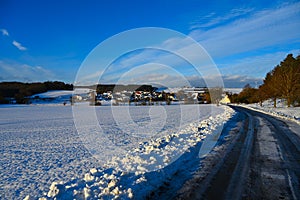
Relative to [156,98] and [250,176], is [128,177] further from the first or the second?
[156,98]

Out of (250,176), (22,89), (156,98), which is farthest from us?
(22,89)

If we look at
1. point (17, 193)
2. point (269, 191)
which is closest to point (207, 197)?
point (269, 191)

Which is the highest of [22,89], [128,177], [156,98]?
[22,89]

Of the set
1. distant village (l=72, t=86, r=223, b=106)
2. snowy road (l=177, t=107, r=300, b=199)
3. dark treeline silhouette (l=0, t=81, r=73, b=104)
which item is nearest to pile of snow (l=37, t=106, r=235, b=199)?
snowy road (l=177, t=107, r=300, b=199)

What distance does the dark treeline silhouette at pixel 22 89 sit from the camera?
83731mm

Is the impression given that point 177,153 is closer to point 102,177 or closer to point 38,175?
point 102,177

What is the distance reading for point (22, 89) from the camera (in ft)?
323

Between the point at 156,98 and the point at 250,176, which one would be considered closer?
the point at 250,176

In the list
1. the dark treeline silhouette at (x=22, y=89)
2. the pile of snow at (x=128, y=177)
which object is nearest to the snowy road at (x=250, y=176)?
the pile of snow at (x=128, y=177)

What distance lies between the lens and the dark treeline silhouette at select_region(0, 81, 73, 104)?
8373 centimetres

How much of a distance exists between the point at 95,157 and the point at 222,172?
14.3 feet

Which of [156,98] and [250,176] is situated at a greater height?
[156,98]

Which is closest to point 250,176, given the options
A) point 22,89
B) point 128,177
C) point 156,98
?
point 128,177

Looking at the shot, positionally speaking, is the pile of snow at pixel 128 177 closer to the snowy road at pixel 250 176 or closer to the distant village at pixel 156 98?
the snowy road at pixel 250 176
